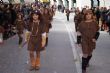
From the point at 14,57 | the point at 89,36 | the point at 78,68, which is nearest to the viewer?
the point at 89,36

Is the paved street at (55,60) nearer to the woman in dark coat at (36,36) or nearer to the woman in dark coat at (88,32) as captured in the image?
the woman in dark coat at (36,36)

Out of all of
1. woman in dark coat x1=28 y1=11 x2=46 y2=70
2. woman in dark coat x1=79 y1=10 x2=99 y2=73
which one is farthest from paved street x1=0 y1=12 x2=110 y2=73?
woman in dark coat x1=79 y1=10 x2=99 y2=73

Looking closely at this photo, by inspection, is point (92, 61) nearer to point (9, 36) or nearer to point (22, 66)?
point (22, 66)

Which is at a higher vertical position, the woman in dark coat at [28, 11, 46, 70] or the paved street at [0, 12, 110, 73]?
the woman in dark coat at [28, 11, 46, 70]

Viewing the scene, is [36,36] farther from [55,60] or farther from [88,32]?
[55,60]

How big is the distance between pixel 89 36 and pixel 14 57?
4.95 m

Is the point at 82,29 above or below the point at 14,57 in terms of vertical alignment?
above

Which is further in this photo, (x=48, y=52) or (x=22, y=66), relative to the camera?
(x=48, y=52)

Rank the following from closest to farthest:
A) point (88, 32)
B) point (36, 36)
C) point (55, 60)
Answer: point (88, 32)
point (36, 36)
point (55, 60)

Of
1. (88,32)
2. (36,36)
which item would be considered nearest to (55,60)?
(36,36)

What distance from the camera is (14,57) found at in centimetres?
1741

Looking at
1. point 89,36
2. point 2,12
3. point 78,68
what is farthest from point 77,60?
point 2,12

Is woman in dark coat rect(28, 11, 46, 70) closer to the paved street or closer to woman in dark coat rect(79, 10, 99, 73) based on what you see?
the paved street

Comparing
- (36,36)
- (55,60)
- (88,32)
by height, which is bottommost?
(55,60)
